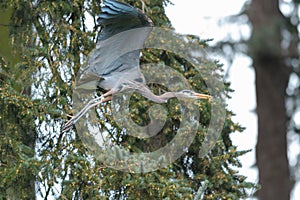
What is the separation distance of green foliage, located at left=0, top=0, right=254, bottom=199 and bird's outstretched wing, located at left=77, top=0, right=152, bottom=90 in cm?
186

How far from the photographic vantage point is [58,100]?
33.4 feet

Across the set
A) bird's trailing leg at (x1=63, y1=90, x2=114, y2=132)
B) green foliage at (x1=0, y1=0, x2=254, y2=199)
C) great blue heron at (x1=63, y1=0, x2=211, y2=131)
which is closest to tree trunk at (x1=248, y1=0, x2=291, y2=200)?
great blue heron at (x1=63, y1=0, x2=211, y2=131)

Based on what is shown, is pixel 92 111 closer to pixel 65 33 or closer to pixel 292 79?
pixel 65 33

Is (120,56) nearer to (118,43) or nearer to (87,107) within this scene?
(118,43)

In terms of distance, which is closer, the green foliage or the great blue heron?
the great blue heron

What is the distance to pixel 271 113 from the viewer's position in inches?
160

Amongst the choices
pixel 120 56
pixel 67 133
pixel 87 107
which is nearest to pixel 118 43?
pixel 120 56

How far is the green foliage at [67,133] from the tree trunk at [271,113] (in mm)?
5274

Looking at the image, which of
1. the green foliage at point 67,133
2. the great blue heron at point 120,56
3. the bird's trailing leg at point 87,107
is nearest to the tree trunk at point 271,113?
the great blue heron at point 120,56

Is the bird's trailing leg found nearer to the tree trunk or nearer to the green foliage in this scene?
the green foliage

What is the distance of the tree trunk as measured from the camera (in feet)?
13.1

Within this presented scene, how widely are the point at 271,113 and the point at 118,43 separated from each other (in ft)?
11.7

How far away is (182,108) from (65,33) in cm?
166

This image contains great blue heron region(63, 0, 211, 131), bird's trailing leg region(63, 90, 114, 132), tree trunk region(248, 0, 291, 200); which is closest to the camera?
tree trunk region(248, 0, 291, 200)
